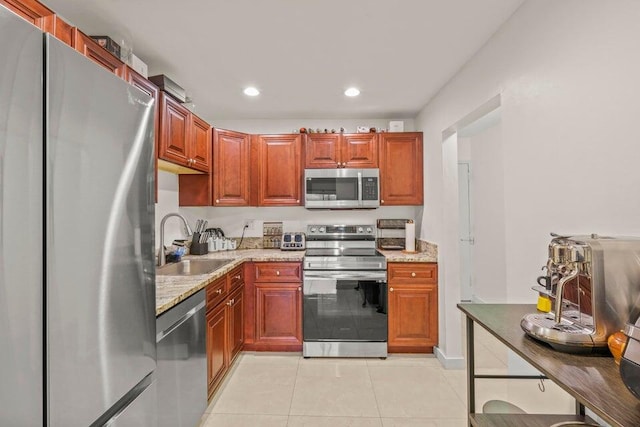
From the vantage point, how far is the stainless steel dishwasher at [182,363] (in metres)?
1.45

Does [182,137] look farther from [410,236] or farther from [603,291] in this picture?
[603,291]

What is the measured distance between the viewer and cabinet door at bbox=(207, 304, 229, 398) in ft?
6.84

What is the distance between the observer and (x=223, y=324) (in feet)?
7.70

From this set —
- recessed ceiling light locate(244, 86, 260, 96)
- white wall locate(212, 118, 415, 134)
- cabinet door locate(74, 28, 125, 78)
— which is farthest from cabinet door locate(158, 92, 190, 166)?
white wall locate(212, 118, 415, 134)

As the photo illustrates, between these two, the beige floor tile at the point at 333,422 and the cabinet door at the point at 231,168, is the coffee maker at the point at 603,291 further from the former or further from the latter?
the cabinet door at the point at 231,168

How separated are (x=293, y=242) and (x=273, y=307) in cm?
80

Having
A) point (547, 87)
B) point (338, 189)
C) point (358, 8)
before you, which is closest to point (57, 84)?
point (358, 8)

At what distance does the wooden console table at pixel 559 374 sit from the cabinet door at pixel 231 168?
251cm

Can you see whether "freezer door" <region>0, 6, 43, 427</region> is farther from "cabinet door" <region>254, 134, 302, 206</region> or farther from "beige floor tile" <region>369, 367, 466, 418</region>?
"cabinet door" <region>254, 134, 302, 206</region>

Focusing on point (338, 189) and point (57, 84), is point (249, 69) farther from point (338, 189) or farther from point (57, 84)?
point (57, 84)

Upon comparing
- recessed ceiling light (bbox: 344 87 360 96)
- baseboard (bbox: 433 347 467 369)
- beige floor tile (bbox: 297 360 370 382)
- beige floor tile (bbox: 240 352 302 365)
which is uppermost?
recessed ceiling light (bbox: 344 87 360 96)

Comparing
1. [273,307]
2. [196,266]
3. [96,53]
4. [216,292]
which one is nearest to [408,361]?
[273,307]

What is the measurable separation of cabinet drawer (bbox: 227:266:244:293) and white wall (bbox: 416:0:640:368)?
202 cm

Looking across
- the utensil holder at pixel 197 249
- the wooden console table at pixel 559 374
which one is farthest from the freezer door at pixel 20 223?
the utensil holder at pixel 197 249
